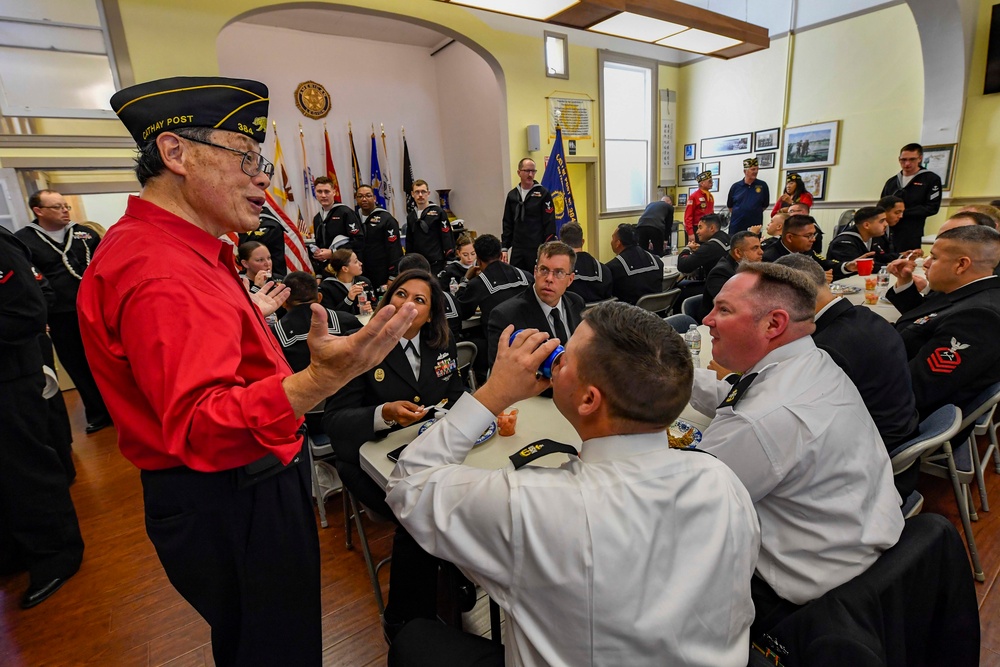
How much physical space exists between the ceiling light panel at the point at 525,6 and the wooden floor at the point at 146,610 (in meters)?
4.54

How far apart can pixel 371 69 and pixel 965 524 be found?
943 centimetres

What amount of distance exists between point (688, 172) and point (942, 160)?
4.01 metres

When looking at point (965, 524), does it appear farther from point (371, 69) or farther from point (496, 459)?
point (371, 69)

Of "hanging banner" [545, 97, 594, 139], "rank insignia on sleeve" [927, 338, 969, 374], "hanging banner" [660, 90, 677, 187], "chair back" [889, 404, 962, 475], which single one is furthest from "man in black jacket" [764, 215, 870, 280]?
"hanging banner" [660, 90, 677, 187]

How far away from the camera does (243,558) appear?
3.96 ft

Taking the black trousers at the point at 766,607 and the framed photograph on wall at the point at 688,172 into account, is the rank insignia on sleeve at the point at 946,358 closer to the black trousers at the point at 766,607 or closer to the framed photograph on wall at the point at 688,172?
the black trousers at the point at 766,607

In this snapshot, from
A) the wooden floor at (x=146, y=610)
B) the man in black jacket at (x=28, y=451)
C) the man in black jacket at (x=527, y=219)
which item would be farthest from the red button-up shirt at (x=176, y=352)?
the man in black jacket at (x=527, y=219)

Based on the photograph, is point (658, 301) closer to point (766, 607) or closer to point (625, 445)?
point (766, 607)

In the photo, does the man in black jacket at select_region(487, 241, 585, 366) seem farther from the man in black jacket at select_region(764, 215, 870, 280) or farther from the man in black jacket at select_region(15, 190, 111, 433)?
the man in black jacket at select_region(15, 190, 111, 433)

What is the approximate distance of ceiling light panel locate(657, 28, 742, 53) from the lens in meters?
6.18

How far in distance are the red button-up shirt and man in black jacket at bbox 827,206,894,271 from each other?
5.24 meters

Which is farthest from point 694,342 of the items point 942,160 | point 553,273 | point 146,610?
point 942,160

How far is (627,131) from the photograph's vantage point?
9.30 meters

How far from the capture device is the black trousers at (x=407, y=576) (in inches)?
67.0
